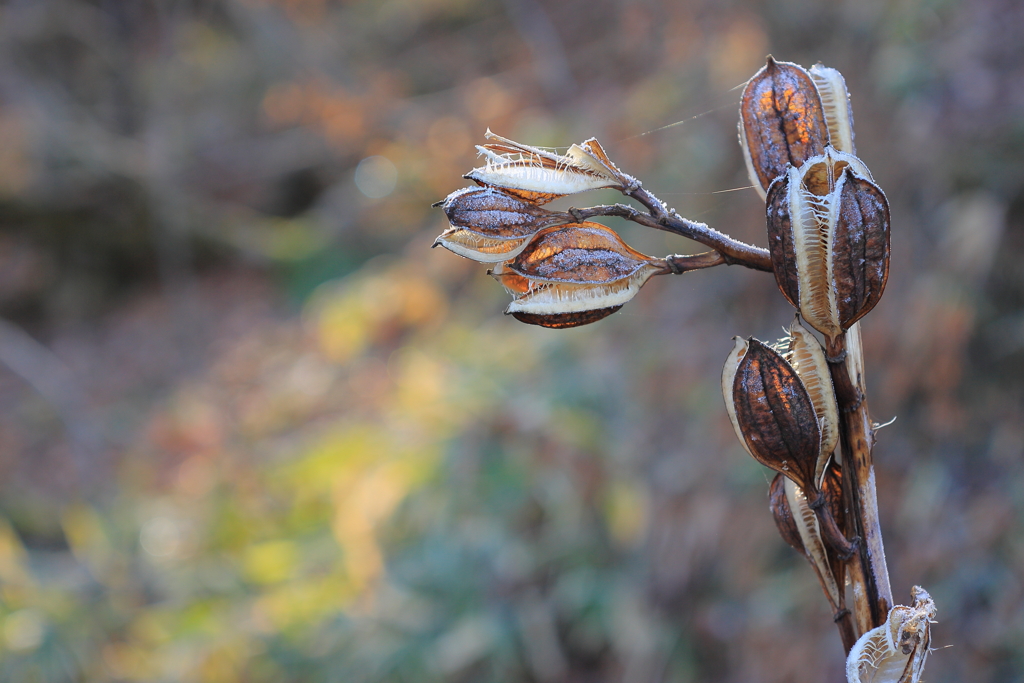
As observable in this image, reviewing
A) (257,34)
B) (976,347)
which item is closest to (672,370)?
(976,347)

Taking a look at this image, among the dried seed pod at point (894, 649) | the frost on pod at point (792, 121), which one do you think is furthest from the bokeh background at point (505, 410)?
the dried seed pod at point (894, 649)

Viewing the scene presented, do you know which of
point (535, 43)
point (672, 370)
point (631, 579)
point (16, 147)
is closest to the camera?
point (631, 579)

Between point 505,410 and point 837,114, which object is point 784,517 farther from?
point 505,410

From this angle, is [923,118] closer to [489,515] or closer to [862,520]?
[489,515]

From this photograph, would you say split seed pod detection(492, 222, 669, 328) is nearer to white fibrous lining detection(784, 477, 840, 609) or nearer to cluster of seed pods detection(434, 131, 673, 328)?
cluster of seed pods detection(434, 131, 673, 328)

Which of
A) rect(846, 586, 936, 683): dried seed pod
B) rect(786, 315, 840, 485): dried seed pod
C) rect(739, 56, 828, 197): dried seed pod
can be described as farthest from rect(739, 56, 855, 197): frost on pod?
rect(846, 586, 936, 683): dried seed pod

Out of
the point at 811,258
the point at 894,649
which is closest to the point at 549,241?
the point at 811,258
